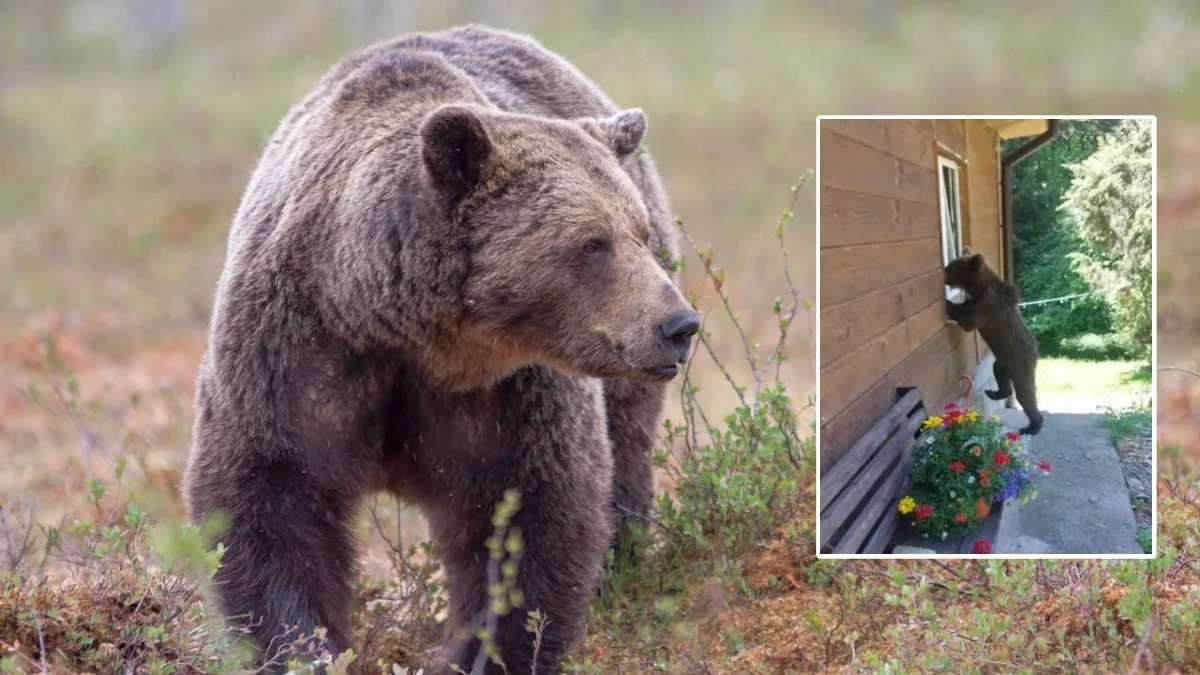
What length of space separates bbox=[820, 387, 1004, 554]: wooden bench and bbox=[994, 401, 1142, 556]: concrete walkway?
107 mm

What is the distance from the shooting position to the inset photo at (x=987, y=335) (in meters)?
4.45

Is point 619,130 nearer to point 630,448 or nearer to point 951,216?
point 951,216

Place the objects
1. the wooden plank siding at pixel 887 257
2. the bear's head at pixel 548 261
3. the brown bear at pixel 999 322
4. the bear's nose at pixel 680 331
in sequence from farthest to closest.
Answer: the wooden plank siding at pixel 887 257
the brown bear at pixel 999 322
the bear's head at pixel 548 261
the bear's nose at pixel 680 331

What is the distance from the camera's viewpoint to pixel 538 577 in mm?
4719

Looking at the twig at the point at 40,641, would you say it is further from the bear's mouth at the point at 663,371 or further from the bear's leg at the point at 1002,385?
the bear's leg at the point at 1002,385

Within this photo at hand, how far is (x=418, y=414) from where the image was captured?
468 cm

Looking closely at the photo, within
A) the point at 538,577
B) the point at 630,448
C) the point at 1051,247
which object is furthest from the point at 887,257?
the point at 630,448

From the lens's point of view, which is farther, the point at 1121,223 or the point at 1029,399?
the point at 1121,223

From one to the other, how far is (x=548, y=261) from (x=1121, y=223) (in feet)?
6.37

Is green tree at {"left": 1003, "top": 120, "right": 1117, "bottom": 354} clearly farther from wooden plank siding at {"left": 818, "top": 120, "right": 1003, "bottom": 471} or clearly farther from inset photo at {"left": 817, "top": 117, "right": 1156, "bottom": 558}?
wooden plank siding at {"left": 818, "top": 120, "right": 1003, "bottom": 471}

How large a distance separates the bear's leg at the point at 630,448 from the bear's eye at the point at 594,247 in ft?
5.65

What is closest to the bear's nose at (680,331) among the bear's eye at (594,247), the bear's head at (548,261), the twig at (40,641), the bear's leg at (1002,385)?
the bear's head at (548,261)

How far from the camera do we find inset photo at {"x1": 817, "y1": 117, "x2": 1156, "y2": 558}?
14.6 ft

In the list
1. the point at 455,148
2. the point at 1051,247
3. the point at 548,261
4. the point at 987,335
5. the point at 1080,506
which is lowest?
the point at 1080,506
